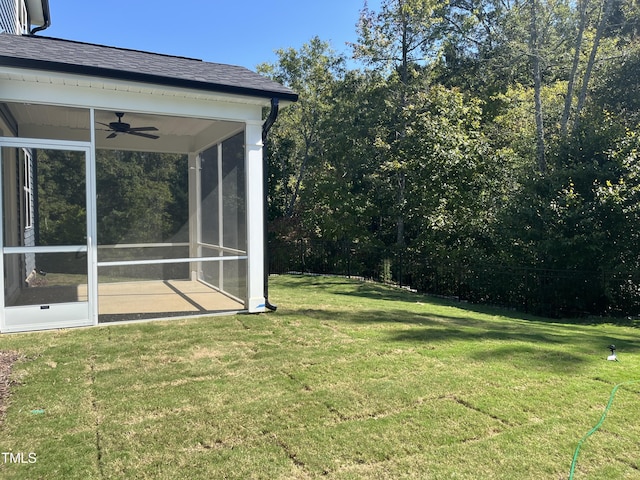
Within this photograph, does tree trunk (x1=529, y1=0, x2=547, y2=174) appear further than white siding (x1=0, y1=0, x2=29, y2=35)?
Yes

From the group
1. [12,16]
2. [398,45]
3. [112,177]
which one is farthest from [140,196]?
[398,45]

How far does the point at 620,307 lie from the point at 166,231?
953 centimetres

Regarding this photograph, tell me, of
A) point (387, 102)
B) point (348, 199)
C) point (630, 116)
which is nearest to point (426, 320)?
point (348, 199)

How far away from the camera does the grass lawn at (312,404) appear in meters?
2.77

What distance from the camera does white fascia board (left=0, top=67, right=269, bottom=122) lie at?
530 centimetres

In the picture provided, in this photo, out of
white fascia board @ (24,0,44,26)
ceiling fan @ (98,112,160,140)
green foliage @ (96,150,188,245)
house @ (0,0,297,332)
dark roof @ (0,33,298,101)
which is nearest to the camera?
dark roof @ (0,33,298,101)

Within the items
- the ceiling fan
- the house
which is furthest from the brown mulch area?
the ceiling fan

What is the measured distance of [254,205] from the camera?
6.57 meters

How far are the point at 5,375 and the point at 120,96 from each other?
341 centimetres

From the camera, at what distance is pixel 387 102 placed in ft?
55.6

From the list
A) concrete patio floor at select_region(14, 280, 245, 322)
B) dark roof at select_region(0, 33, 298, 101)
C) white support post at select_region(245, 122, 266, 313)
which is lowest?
concrete patio floor at select_region(14, 280, 245, 322)

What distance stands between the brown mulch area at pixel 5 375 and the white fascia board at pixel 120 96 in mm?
2828

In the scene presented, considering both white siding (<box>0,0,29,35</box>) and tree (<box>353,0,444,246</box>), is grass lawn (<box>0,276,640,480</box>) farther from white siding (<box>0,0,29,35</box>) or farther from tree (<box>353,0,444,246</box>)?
tree (<box>353,0,444,246</box>)

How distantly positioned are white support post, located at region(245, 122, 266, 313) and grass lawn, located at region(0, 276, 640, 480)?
941mm
